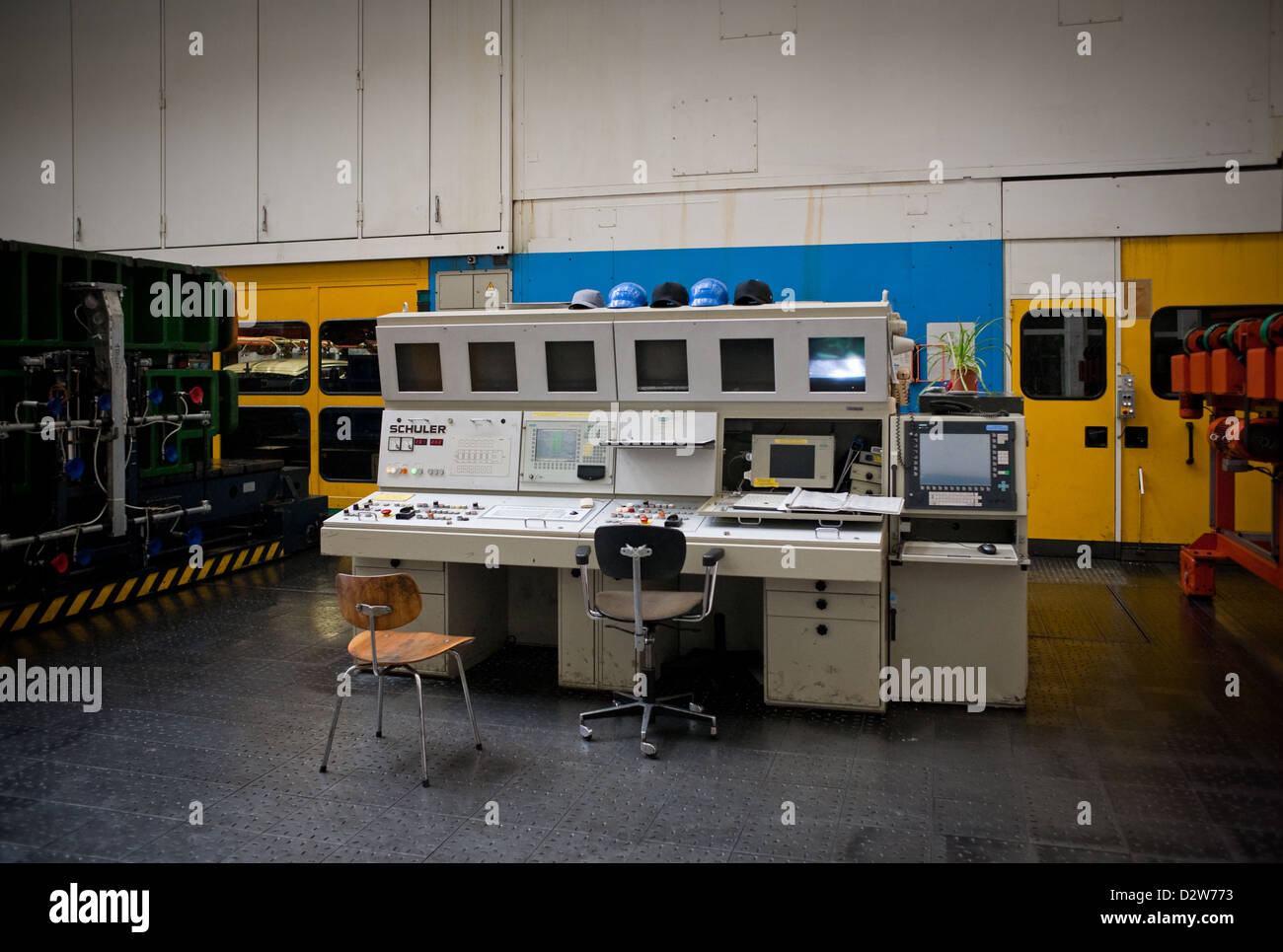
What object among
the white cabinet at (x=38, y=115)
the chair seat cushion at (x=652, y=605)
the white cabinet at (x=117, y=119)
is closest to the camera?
the chair seat cushion at (x=652, y=605)

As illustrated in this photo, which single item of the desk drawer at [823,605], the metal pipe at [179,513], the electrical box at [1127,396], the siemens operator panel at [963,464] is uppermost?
the electrical box at [1127,396]

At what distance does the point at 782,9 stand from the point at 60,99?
6997 mm

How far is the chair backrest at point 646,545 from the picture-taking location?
3.58 metres

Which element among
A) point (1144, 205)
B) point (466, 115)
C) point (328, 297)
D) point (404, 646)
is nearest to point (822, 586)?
point (404, 646)

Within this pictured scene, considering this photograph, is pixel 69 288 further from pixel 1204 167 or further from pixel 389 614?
pixel 1204 167

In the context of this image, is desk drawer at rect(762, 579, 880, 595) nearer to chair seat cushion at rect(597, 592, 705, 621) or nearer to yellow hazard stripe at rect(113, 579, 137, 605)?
chair seat cushion at rect(597, 592, 705, 621)

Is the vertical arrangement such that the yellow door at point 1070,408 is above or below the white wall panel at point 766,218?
below

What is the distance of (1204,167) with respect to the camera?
6586mm

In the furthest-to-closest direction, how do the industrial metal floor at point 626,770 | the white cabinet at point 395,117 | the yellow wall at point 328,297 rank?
1. the yellow wall at point 328,297
2. the white cabinet at point 395,117
3. the industrial metal floor at point 626,770

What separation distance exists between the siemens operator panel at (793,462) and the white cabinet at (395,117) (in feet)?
15.5

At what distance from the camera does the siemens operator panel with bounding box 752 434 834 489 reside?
A: 4406 mm

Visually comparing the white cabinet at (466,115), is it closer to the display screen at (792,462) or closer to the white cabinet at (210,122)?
the white cabinet at (210,122)

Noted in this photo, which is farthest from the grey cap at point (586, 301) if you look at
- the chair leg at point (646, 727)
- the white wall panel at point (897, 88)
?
the white wall panel at point (897, 88)

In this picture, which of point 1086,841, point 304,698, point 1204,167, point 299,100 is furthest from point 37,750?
point 1204,167
